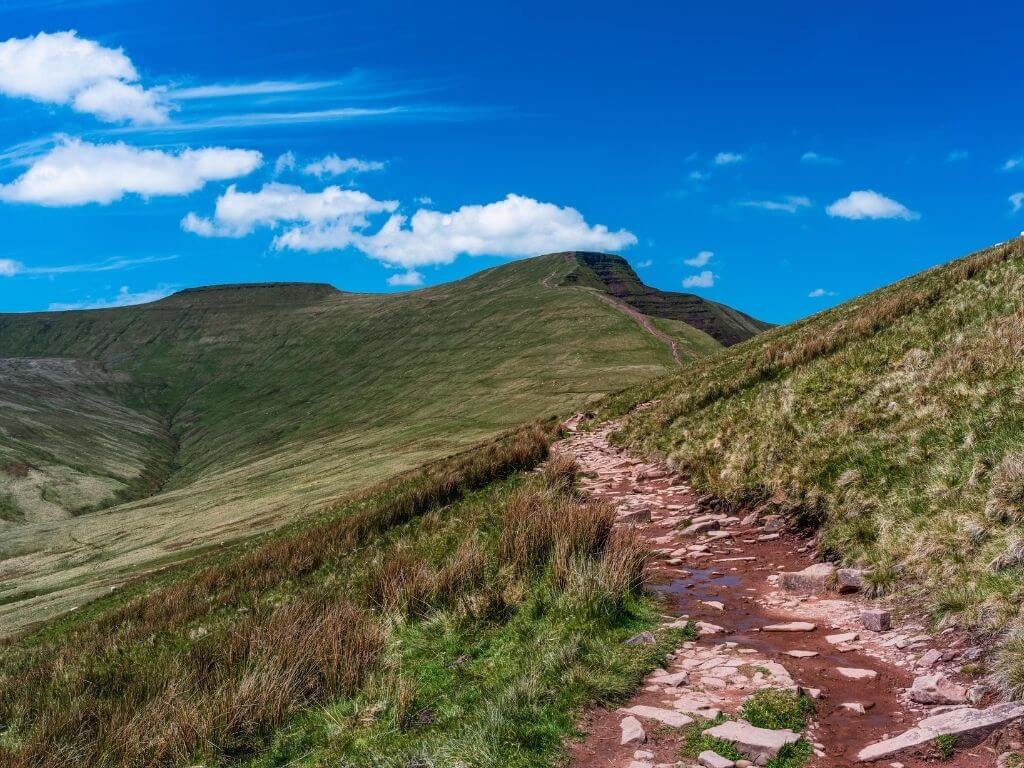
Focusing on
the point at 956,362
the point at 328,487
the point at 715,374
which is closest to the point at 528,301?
the point at 328,487

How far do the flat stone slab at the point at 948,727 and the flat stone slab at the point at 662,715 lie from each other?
1.43 meters

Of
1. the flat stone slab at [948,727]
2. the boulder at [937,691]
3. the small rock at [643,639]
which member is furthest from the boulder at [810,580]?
the flat stone slab at [948,727]

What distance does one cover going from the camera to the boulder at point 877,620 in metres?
7.60

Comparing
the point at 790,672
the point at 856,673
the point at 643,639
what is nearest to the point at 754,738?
the point at 790,672

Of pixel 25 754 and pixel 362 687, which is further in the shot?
pixel 362 687

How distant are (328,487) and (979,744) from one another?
6601 centimetres

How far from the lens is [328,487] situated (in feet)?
219

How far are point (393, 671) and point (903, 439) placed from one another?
30.4 ft

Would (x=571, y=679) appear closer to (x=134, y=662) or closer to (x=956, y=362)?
(x=134, y=662)

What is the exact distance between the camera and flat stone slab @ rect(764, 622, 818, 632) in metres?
7.91

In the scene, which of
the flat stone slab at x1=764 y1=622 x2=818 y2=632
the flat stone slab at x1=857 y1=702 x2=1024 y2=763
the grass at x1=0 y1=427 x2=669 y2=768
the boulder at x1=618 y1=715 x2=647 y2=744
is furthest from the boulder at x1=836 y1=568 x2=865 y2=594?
the boulder at x1=618 y1=715 x2=647 y2=744

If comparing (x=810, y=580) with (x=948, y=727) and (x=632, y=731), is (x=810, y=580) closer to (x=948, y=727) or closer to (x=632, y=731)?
(x=948, y=727)

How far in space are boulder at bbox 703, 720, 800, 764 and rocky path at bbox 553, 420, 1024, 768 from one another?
0.6 inches

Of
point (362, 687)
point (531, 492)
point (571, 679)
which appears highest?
point (531, 492)
